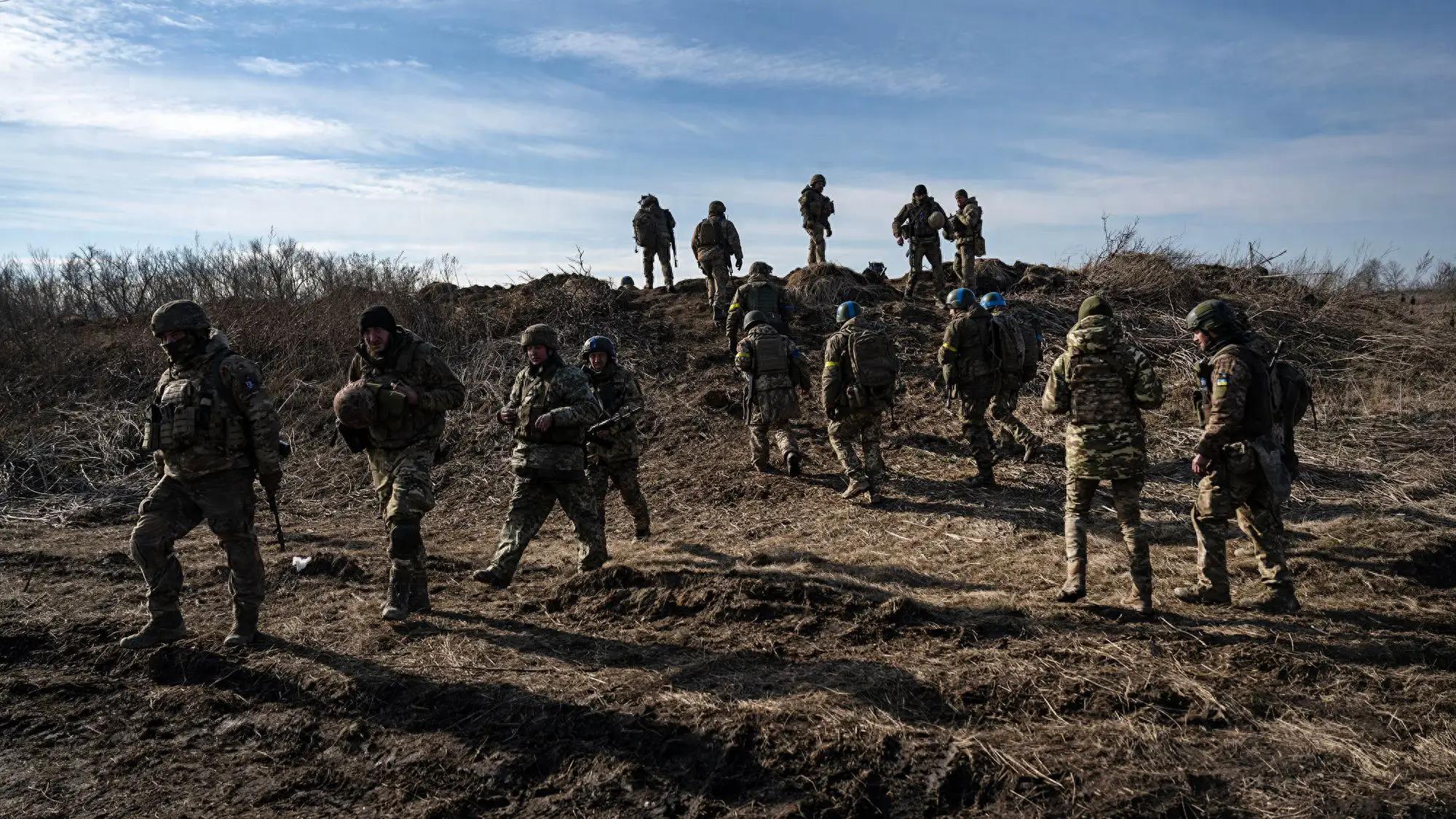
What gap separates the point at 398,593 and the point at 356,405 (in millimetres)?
1323

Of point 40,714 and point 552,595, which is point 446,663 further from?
point 40,714

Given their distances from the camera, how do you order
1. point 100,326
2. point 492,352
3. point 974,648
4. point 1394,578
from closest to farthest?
point 974,648
point 1394,578
point 492,352
point 100,326

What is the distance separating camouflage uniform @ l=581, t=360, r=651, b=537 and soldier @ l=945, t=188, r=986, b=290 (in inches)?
350

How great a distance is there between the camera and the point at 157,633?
562cm

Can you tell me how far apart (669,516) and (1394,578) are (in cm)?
638

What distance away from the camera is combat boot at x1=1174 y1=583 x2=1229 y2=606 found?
5.84 meters

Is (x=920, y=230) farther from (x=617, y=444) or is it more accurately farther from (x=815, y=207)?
(x=617, y=444)

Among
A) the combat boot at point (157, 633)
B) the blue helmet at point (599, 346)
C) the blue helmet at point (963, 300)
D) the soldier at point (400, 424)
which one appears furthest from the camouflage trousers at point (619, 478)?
the blue helmet at point (963, 300)

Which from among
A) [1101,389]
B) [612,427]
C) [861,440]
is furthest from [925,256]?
[1101,389]

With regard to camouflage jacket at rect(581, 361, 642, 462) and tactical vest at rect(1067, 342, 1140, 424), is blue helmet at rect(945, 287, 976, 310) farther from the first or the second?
camouflage jacket at rect(581, 361, 642, 462)

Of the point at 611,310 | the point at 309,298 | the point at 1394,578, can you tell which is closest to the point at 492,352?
the point at 611,310

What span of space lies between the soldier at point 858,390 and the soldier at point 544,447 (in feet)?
10.9

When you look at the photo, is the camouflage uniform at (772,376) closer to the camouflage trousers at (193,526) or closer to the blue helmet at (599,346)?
the blue helmet at (599,346)

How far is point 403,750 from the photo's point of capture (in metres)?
4.34
